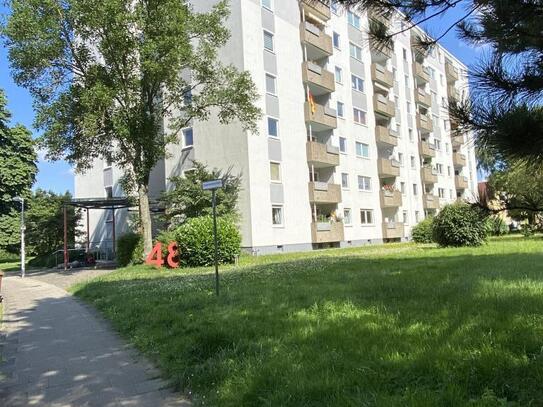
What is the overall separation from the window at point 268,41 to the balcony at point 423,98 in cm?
2485

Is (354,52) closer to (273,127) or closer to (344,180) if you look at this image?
(344,180)

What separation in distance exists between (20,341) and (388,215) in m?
39.5

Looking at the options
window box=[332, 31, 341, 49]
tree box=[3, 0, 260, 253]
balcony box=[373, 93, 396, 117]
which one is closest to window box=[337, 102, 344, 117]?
window box=[332, 31, 341, 49]

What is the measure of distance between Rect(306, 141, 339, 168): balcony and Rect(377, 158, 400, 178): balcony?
7.60m

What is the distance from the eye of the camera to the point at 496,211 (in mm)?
4113

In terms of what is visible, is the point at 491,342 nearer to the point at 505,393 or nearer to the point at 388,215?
the point at 505,393

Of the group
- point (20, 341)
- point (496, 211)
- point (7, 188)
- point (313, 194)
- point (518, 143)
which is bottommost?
point (20, 341)

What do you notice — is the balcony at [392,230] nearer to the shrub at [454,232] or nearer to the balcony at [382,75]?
the balcony at [382,75]

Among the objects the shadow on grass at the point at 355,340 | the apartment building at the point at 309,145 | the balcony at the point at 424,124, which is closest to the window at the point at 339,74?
the apartment building at the point at 309,145

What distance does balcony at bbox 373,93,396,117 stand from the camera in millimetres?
44406

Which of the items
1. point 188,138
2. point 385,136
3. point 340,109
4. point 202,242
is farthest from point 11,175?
point 202,242

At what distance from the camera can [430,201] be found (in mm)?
52688

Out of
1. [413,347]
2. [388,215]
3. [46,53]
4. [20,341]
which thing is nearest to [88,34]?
[46,53]

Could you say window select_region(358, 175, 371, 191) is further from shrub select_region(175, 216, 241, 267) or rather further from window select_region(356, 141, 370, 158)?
shrub select_region(175, 216, 241, 267)
